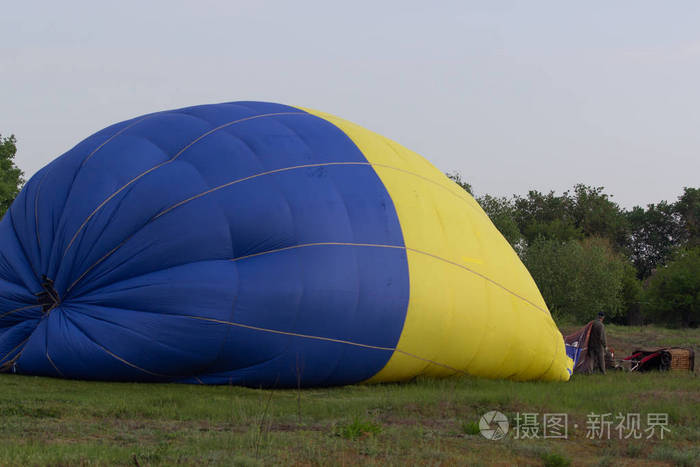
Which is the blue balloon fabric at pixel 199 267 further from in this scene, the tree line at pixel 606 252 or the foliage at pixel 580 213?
the foliage at pixel 580 213

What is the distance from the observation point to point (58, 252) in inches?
350

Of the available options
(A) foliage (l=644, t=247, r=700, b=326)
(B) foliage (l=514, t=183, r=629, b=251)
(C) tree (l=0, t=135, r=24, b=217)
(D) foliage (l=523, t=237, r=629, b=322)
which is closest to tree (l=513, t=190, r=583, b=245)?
(B) foliage (l=514, t=183, r=629, b=251)

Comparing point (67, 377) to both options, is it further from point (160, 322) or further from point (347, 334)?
point (347, 334)

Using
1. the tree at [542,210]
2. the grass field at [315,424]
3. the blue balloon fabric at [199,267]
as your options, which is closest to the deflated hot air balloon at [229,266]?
the blue balloon fabric at [199,267]

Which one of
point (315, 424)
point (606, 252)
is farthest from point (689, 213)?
point (315, 424)

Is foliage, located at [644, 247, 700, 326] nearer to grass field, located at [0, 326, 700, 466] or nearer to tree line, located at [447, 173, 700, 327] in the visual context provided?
tree line, located at [447, 173, 700, 327]

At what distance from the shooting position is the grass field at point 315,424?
200 inches

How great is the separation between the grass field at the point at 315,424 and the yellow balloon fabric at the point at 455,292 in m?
0.56

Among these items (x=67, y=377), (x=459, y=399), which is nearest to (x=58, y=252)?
(x=67, y=377)

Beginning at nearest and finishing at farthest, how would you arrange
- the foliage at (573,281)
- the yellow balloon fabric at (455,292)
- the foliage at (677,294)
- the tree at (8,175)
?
the yellow balloon fabric at (455,292) → the tree at (8,175) → the foliage at (573,281) → the foliage at (677,294)

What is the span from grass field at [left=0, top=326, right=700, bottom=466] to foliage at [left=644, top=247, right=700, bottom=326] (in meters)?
37.4

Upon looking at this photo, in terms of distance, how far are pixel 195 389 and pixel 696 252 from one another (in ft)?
153

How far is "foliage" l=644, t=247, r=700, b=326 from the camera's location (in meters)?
43.7

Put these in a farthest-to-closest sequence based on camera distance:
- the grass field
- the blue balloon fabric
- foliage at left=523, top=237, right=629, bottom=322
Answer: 1. foliage at left=523, top=237, right=629, bottom=322
2. the blue balloon fabric
3. the grass field
